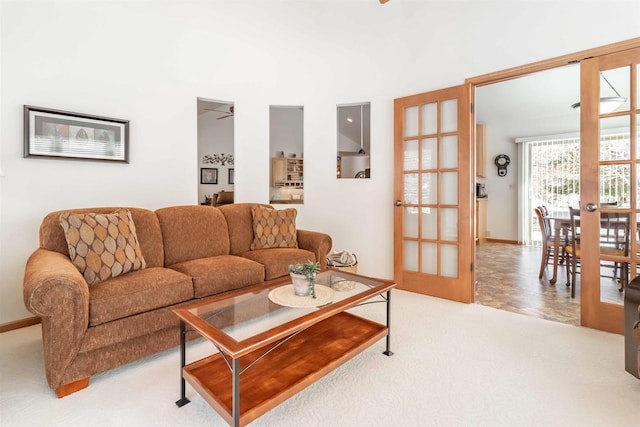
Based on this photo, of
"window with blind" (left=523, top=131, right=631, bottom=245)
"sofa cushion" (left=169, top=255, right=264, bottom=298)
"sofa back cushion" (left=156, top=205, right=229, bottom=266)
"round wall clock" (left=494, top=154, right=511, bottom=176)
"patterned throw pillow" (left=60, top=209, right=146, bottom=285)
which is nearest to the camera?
"patterned throw pillow" (left=60, top=209, right=146, bottom=285)

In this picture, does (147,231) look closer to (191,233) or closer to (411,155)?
(191,233)

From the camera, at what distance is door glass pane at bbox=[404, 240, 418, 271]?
135 inches

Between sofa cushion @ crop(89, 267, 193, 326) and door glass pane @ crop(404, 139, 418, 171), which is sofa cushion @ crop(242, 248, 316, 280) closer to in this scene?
sofa cushion @ crop(89, 267, 193, 326)

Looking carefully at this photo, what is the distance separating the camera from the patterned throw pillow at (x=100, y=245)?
1967 millimetres

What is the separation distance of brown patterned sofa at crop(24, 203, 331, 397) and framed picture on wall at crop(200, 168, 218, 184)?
4486 millimetres

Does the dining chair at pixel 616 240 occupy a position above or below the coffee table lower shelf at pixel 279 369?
above

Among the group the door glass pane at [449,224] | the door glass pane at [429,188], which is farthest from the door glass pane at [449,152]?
the door glass pane at [449,224]

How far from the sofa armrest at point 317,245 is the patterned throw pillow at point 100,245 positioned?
1.48 m

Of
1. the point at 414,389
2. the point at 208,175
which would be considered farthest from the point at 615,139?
the point at 208,175

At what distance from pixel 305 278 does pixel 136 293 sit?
99 cm

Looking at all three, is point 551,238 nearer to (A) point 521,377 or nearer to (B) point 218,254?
(A) point 521,377

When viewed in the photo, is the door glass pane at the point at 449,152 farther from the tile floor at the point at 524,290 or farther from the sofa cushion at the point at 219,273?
the sofa cushion at the point at 219,273

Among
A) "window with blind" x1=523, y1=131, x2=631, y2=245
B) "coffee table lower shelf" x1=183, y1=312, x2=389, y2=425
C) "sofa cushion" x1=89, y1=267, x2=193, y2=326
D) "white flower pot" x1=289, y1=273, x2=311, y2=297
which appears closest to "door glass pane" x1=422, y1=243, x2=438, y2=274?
"coffee table lower shelf" x1=183, y1=312, x2=389, y2=425

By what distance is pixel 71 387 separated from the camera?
1648mm
